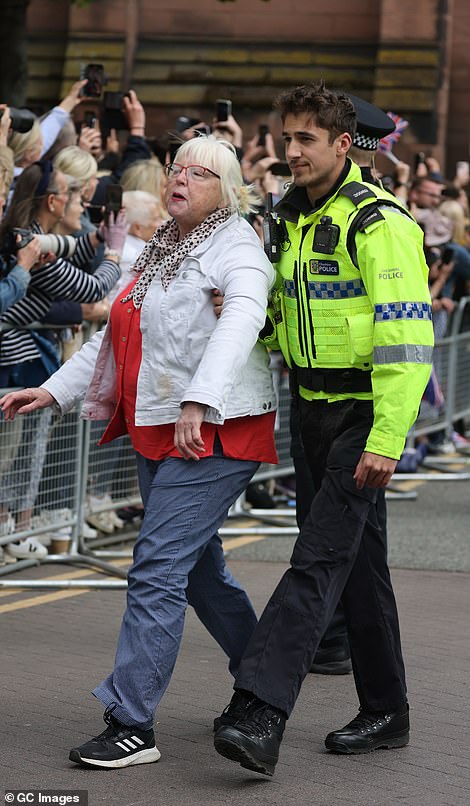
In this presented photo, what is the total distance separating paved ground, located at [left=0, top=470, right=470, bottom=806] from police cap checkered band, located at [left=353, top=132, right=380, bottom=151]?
216 centimetres

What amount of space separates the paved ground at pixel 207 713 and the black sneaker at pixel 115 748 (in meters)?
→ 0.04

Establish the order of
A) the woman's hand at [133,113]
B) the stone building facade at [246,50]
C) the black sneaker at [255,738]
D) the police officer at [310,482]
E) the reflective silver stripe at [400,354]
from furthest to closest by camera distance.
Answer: the stone building facade at [246,50]
the woman's hand at [133,113]
the police officer at [310,482]
the reflective silver stripe at [400,354]
the black sneaker at [255,738]

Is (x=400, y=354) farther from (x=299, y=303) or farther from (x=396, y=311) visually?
(x=299, y=303)

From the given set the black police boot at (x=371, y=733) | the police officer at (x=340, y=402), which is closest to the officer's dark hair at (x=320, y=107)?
the police officer at (x=340, y=402)

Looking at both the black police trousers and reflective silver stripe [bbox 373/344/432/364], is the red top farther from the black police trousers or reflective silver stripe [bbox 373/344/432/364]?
reflective silver stripe [bbox 373/344/432/364]

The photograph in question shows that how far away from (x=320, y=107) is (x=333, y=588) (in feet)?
5.12

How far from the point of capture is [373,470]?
191 inches

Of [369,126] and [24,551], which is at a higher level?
[369,126]

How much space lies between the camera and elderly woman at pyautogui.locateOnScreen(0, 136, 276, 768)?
4832mm

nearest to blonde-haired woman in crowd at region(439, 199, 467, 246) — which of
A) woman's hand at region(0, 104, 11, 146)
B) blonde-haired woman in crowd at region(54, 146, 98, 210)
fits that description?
blonde-haired woman in crowd at region(54, 146, 98, 210)

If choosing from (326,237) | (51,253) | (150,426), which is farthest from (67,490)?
(326,237)

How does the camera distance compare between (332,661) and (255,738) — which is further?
(332,661)

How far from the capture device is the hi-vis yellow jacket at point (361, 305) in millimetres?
4832

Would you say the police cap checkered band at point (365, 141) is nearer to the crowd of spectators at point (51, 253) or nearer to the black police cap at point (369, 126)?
the black police cap at point (369, 126)
